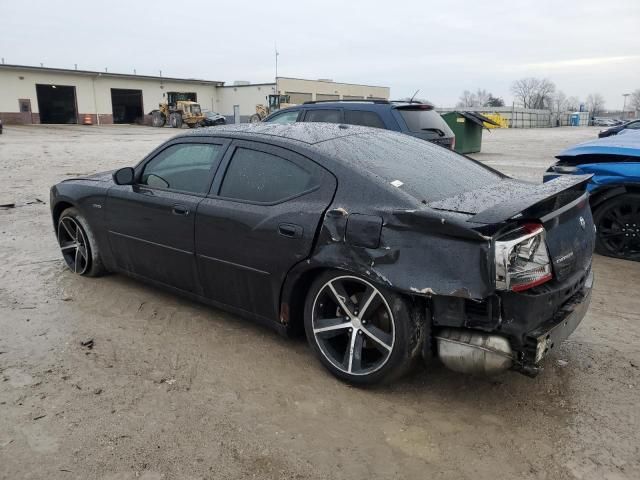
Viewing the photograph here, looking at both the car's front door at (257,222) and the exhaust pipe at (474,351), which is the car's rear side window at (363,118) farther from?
the exhaust pipe at (474,351)

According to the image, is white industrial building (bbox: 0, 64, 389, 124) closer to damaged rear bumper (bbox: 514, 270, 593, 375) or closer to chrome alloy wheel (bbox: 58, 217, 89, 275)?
chrome alloy wheel (bbox: 58, 217, 89, 275)

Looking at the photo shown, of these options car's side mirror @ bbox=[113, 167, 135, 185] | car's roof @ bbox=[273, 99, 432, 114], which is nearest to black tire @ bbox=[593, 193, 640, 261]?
car's roof @ bbox=[273, 99, 432, 114]

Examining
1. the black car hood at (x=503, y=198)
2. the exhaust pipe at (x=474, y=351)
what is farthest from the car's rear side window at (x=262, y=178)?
the exhaust pipe at (x=474, y=351)

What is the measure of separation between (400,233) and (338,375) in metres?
1.00

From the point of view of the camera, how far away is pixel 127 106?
2146 inches

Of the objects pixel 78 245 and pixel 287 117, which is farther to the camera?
pixel 287 117

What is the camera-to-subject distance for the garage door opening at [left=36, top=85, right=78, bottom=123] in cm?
4900

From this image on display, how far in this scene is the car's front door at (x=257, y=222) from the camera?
3.29 metres

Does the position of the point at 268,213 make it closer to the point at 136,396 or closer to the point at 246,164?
the point at 246,164

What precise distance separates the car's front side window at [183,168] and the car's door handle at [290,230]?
856 mm

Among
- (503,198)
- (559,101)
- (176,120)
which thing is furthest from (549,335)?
(559,101)

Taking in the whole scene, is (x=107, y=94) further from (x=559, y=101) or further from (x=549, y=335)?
(x=559, y=101)

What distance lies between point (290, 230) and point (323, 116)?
18.8ft

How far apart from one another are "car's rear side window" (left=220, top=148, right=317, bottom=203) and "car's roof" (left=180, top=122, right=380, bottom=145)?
0.17m
